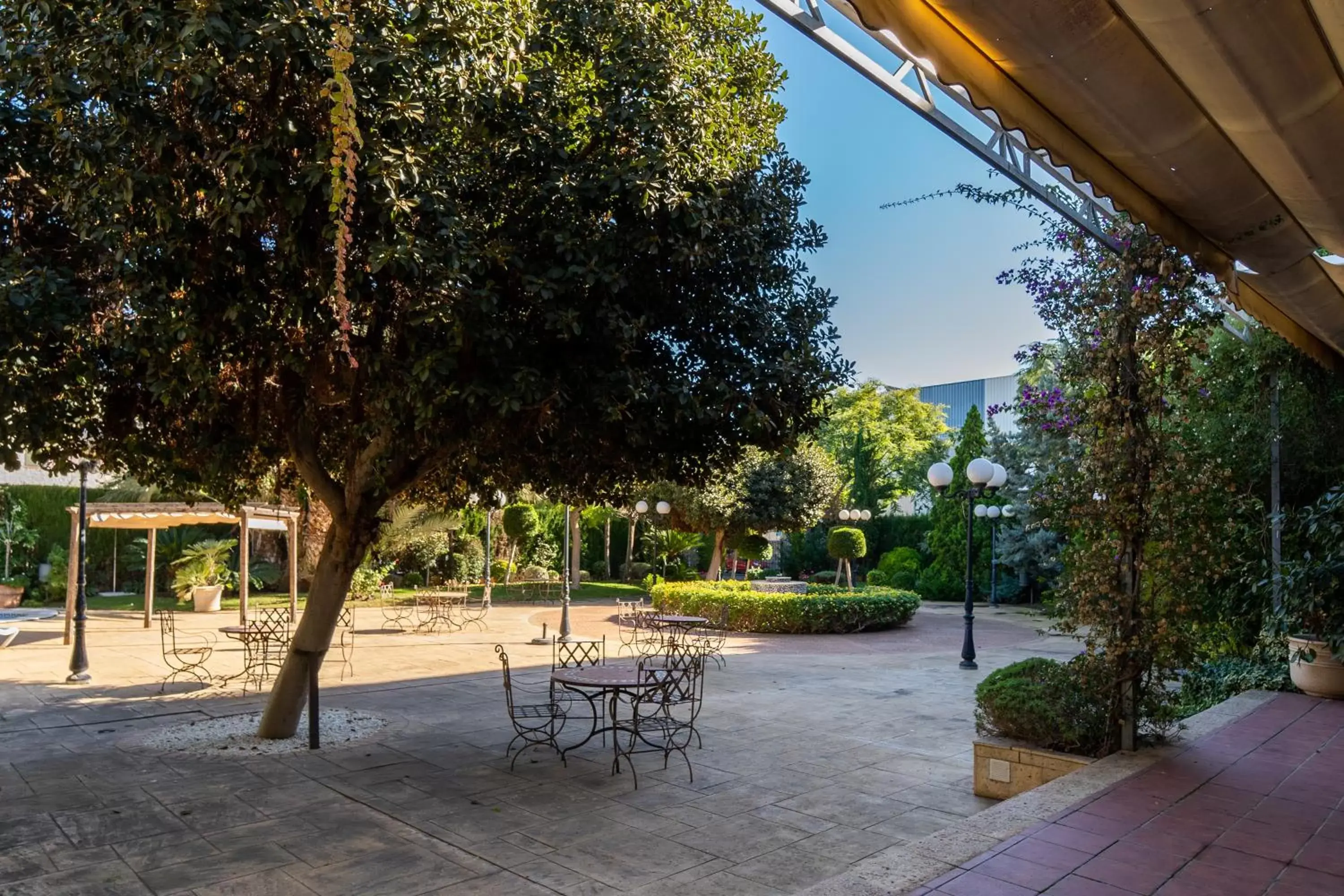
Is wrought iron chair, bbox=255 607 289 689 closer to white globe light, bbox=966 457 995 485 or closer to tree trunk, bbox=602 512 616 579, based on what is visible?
white globe light, bbox=966 457 995 485

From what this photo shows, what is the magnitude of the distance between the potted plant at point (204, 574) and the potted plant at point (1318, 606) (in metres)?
19.0

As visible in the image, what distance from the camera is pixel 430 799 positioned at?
20.0 ft

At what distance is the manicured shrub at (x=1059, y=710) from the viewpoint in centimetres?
591

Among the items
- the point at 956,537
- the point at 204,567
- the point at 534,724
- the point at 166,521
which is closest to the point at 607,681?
the point at 534,724

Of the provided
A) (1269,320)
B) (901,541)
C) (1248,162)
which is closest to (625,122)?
(1248,162)

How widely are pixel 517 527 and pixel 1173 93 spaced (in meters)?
25.6

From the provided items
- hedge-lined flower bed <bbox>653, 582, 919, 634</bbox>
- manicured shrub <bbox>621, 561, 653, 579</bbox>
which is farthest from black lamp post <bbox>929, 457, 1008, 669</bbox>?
manicured shrub <bbox>621, 561, 653, 579</bbox>

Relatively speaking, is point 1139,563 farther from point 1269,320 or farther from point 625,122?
point 625,122

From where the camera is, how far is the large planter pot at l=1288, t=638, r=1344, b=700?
8.23 m

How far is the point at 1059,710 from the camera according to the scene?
5934mm

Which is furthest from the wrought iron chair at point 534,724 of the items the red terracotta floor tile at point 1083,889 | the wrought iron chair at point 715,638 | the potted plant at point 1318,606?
the potted plant at point 1318,606

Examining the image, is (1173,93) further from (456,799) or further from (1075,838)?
(456,799)

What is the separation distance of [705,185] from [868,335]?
35189 millimetres

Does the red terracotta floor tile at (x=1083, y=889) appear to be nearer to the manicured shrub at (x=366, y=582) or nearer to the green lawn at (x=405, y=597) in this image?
the green lawn at (x=405, y=597)
